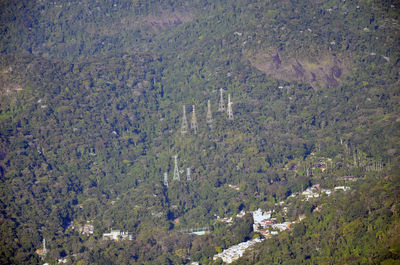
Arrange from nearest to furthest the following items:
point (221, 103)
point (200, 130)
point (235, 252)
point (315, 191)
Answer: point (235, 252) < point (315, 191) < point (200, 130) < point (221, 103)

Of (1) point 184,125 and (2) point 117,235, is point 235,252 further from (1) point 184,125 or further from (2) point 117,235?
(1) point 184,125

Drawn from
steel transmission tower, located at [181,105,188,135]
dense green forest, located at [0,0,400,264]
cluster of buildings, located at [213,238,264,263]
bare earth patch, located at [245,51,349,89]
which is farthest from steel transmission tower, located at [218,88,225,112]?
cluster of buildings, located at [213,238,264,263]

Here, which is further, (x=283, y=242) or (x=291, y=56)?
(x=291, y=56)

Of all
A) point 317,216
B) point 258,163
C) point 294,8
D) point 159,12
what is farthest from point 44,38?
point 317,216

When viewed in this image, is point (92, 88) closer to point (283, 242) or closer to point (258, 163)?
point (258, 163)

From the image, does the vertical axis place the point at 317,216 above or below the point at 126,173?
above

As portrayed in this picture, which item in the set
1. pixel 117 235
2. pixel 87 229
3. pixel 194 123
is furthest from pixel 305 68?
pixel 117 235
